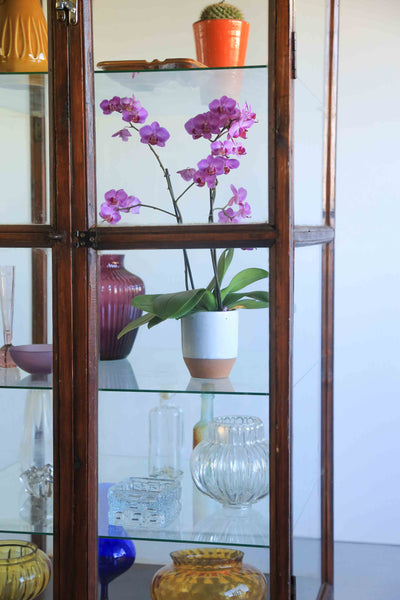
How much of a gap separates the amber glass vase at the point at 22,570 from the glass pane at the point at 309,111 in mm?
907

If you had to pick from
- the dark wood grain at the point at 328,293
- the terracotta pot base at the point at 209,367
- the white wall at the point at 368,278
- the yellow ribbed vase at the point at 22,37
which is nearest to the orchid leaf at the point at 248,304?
the terracotta pot base at the point at 209,367

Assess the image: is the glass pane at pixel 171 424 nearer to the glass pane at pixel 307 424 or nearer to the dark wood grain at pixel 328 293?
the glass pane at pixel 307 424

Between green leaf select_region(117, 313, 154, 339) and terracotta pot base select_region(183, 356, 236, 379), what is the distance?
0.11 m

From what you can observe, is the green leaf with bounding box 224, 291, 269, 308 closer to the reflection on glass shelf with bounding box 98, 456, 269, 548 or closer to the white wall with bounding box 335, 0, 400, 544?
the reflection on glass shelf with bounding box 98, 456, 269, 548

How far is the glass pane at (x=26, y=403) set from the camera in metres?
1.68

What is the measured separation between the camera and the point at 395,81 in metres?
2.60

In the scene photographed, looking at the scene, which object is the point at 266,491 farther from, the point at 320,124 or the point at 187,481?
the point at 320,124

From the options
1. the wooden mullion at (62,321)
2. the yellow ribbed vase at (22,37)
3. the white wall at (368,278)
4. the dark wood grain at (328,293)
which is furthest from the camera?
the white wall at (368,278)

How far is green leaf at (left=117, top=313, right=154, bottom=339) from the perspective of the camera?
1620mm

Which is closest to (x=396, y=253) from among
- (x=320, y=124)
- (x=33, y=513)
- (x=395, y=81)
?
(x=395, y=81)

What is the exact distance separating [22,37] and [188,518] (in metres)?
1.03

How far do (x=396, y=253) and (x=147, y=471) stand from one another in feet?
4.26

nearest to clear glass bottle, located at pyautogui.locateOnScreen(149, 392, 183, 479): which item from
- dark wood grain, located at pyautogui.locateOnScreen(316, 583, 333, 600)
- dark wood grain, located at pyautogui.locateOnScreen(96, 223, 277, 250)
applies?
dark wood grain, located at pyautogui.locateOnScreen(96, 223, 277, 250)

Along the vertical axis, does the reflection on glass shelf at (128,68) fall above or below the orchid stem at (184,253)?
above
